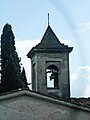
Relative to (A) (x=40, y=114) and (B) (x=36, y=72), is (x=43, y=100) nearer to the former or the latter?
(A) (x=40, y=114)

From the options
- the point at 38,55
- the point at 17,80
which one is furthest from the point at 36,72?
the point at 17,80

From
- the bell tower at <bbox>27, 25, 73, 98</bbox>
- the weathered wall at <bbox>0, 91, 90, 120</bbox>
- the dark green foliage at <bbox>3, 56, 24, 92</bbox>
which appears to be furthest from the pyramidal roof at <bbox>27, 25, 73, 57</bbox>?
the weathered wall at <bbox>0, 91, 90, 120</bbox>

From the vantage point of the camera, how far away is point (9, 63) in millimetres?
24312

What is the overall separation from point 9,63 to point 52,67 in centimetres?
468

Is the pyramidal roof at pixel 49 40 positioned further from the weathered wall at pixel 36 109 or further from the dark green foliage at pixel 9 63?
the weathered wall at pixel 36 109

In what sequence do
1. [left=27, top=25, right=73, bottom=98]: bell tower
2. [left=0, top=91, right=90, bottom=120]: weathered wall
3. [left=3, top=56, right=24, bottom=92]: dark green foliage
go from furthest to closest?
1. [left=3, top=56, right=24, bottom=92]: dark green foliage
2. [left=27, top=25, right=73, bottom=98]: bell tower
3. [left=0, top=91, right=90, bottom=120]: weathered wall

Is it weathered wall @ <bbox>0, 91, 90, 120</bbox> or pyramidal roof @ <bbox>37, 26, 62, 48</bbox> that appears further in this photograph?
pyramidal roof @ <bbox>37, 26, 62, 48</bbox>

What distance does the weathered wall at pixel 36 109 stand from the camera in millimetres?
13391

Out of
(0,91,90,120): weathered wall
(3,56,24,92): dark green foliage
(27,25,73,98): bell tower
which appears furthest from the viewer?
(3,56,24,92): dark green foliage

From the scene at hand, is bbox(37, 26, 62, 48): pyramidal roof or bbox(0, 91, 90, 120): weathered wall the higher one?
bbox(37, 26, 62, 48): pyramidal roof

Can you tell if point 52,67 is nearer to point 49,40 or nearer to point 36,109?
point 49,40

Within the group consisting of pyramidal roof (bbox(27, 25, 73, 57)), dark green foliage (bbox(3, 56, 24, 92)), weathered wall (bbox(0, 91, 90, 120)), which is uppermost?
pyramidal roof (bbox(27, 25, 73, 57))

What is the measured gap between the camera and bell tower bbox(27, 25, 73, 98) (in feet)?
64.3

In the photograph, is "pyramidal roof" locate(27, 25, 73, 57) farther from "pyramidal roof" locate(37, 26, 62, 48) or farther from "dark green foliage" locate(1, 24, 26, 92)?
"dark green foliage" locate(1, 24, 26, 92)
